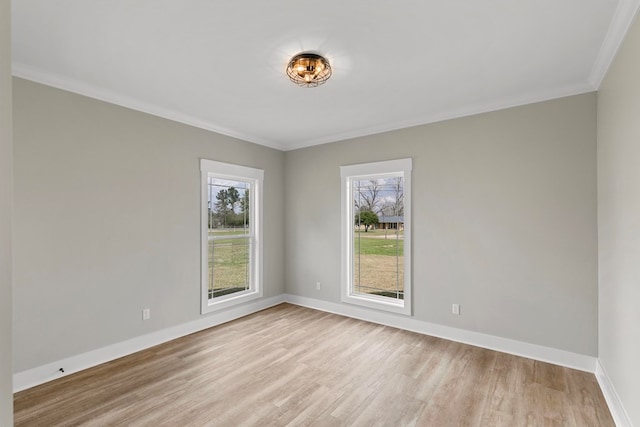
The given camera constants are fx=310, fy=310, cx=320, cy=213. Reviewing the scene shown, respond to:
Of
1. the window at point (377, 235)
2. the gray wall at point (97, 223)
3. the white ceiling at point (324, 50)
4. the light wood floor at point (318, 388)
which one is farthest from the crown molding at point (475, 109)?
the light wood floor at point (318, 388)

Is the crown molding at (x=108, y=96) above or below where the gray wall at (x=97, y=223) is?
above

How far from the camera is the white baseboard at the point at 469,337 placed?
295cm

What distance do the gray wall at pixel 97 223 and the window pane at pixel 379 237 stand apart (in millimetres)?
2222

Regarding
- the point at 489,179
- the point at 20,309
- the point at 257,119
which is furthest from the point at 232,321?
the point at 489,179

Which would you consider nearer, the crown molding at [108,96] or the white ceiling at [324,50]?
the white ceiling at [324,50]

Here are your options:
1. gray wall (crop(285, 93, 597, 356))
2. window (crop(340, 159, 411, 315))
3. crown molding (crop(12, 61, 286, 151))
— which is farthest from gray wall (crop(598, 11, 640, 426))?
crown molding (crop(12, 61, 286, 151))

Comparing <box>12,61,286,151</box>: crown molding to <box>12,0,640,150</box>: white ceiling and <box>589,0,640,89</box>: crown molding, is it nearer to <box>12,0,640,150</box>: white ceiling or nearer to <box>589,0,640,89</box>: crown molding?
<box>12,0,640,150</box>: white ceiling

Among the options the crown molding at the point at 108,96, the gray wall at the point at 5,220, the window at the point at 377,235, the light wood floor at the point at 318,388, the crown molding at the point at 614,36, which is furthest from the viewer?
the window at the point at 377,235

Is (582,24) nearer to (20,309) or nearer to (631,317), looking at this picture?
(631,317)

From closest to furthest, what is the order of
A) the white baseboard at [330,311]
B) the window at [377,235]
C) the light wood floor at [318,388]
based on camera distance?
the light wood floor at [318,388] < the white baseboard at [330,311] < the window at [377,235]

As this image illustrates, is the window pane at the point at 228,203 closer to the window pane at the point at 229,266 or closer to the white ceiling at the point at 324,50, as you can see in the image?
the window pane at the point at 229,266

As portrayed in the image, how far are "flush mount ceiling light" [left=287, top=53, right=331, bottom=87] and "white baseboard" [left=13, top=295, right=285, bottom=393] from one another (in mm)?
3114

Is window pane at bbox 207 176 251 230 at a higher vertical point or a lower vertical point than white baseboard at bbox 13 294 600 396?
higher

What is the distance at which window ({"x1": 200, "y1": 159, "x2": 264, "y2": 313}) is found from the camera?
406 centimetres
